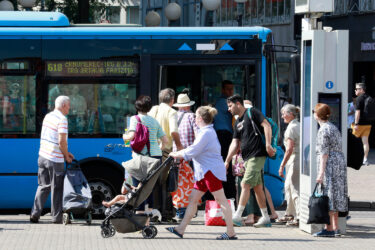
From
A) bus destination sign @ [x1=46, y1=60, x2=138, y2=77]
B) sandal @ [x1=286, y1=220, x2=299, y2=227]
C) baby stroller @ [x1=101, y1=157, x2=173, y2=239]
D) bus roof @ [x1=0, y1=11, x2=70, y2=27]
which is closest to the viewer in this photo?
baby stroller @ [x1=101, y1=157, x2=173, y2=239]

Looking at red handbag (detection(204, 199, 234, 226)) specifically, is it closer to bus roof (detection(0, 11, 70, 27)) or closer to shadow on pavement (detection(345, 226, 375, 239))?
shadow on pavement (detection(345, 226, 375, 239))

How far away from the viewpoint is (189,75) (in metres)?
13.5

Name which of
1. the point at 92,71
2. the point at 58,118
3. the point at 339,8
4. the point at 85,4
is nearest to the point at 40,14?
the point at 92,71

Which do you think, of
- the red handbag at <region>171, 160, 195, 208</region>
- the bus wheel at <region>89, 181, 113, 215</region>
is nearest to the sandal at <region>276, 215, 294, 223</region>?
the red handbag at <region>171, 160, 195, 208</region>

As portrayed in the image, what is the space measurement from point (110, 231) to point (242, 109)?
2.47 meters

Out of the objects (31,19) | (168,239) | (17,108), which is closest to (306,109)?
(168,239)

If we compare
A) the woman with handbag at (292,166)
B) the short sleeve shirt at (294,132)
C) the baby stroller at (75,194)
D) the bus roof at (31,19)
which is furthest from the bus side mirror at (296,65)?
the bus roof at (31,19)

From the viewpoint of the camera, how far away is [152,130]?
1172 cm

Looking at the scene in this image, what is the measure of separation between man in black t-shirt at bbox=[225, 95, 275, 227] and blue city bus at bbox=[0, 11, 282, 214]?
1.21 m

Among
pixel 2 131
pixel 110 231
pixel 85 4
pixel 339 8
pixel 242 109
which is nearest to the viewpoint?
pixel 110 231

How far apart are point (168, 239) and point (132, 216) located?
0.50 meters

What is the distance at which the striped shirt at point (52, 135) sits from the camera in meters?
12.2

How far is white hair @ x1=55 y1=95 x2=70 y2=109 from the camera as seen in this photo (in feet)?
40.1

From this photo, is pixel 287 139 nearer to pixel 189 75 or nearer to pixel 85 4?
pixel 189 75
